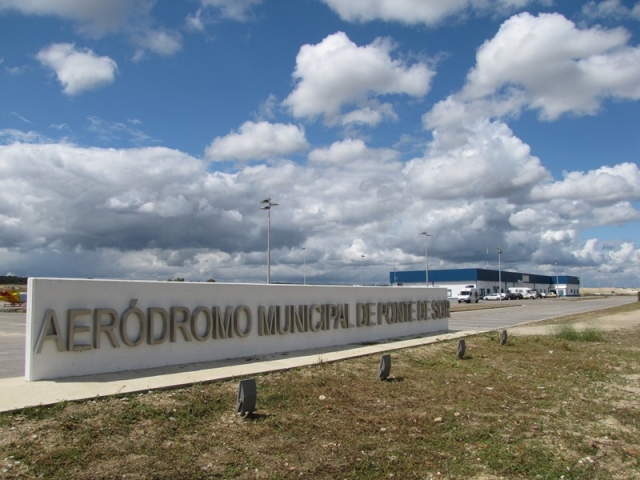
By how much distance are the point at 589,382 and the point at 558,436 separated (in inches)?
193

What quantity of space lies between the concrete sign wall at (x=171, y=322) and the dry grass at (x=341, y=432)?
2.09m

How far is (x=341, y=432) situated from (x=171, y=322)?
5366mm

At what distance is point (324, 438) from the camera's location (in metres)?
7.38

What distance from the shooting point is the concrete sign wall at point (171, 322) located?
31.7 feet

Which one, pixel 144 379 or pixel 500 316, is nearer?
pixel 144 379

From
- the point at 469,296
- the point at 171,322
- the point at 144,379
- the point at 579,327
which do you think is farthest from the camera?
the point at 469,296

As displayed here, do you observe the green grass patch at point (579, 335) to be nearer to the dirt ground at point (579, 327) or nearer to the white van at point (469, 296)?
the dirt ground at point (579, 327)

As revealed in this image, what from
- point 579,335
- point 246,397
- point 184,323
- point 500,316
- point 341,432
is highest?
point 184,323

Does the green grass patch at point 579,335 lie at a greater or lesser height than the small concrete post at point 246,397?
lesser

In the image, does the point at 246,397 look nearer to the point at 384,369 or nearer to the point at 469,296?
the point at 384,369

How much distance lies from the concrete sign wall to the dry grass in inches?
82.3

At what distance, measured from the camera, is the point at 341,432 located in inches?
302

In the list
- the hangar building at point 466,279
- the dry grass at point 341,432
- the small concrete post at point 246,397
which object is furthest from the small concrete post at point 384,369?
the hangar building at point 466,279

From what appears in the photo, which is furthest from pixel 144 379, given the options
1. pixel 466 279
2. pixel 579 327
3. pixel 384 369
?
pixel 466 279
